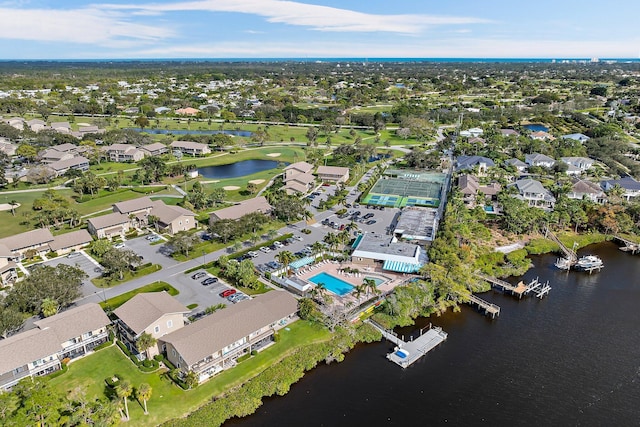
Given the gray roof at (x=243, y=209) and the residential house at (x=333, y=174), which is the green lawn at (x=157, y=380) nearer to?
the gray roof at (x=243, y=209)

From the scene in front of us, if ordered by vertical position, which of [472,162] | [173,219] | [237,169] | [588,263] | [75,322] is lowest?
[588,263]

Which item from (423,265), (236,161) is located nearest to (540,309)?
(423,265)

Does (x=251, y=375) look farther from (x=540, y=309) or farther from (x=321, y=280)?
(x=540, y=309)

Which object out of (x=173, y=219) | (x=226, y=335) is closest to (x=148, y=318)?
(x=226, y=335)

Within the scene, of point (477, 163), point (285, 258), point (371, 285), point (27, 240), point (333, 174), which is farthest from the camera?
point (477, 163)

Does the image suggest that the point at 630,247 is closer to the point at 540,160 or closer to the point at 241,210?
the point at 540,160

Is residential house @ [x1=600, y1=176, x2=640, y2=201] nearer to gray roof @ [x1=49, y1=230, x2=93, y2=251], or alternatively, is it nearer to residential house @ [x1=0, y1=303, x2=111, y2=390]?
residential house @ [x1=0, y1=303, x2=111, y2=390]
